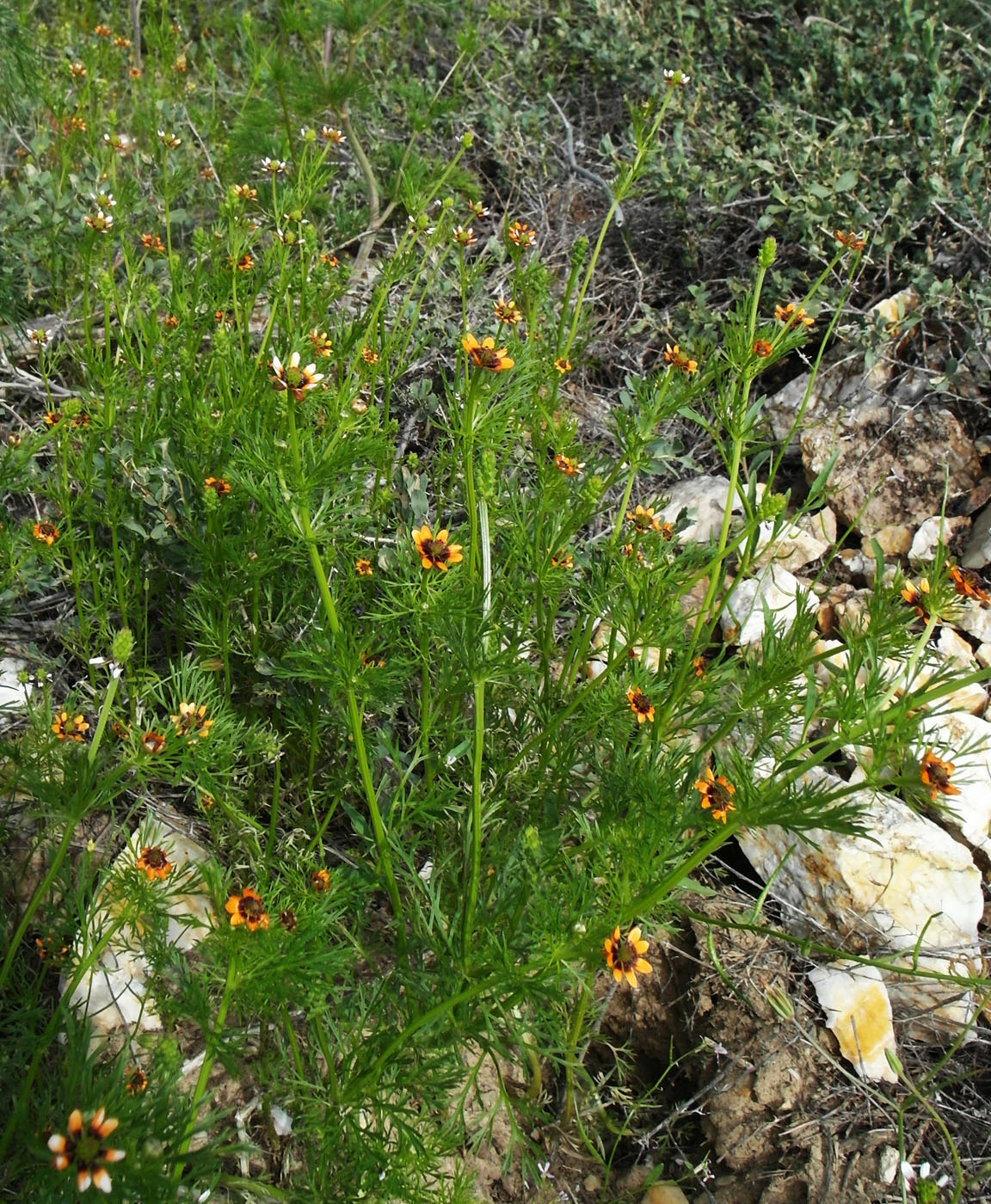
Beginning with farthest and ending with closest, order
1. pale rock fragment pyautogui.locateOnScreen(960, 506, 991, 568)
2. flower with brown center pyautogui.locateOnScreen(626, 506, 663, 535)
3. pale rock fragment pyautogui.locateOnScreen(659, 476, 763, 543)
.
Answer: pale rock fragment pyautogui.locateOnScreen(659, 476, 763, 543) < pale rock fragment pyautogui.locateOnScreen(960, 506, 991, 568) < flower with brown center pyautogui.locateOnScreen(626, 506, 663, 535)

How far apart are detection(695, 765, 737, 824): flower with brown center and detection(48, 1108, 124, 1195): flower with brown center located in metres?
0.95

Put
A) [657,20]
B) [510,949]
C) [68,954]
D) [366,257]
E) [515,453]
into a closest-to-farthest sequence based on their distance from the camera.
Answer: [510,949], [68,954], [515,453], [366,257], [657,20]

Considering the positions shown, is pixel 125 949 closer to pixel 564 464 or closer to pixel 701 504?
pixel 564 464

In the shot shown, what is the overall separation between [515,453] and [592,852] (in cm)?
150

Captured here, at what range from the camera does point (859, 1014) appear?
1.96 metres

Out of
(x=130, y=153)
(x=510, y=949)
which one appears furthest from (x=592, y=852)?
(x=130, y=153)

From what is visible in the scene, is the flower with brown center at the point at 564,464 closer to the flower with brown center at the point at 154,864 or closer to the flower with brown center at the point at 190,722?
the flower with brown center at the point at 190,722

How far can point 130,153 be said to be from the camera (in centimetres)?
383

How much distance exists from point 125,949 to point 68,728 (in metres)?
0.40

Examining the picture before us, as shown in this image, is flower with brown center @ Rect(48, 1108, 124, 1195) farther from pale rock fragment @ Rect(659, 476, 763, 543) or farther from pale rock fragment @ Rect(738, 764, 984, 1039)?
pale rock fragment @ Rect(659, 476, 763, 543)

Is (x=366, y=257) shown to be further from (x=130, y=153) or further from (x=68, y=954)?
(x=68, y=954)

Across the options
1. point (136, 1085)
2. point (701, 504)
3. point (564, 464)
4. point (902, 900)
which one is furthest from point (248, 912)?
point (701, 504)

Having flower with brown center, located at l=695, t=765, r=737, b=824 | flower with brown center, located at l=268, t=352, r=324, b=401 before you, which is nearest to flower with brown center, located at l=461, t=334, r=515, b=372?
flower with brown center, located at l=268, t=352, r=324, b=401

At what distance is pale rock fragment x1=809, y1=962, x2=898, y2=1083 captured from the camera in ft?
6.33
